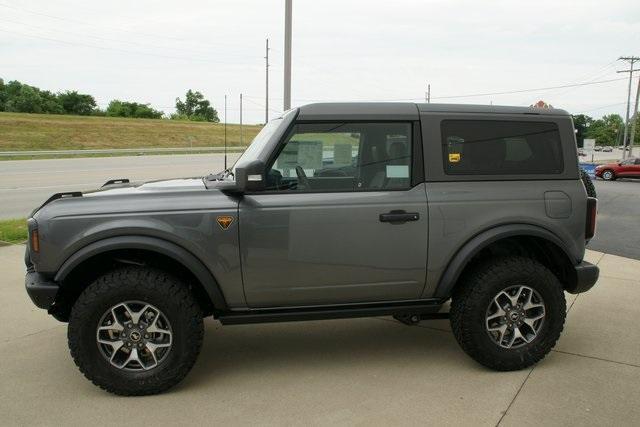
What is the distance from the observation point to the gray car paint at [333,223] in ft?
11.0

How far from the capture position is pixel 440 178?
3682mm

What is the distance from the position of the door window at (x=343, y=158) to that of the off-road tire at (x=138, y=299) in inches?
35.7

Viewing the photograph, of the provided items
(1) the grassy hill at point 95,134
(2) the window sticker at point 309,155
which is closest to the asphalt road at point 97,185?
(2) the window sticker at point 309,155

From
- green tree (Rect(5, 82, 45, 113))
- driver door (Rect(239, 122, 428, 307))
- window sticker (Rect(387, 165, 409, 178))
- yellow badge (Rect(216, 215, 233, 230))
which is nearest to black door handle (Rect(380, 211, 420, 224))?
driver door (Rect(239, 122, 428, 307))

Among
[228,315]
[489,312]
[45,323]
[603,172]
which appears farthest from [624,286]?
[603,172]

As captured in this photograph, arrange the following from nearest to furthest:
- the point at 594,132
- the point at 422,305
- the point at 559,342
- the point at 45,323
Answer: the point at 422,305 < the point at 559,342 < the point at 45,323 < the point at 594,132

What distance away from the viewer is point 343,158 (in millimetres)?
3652

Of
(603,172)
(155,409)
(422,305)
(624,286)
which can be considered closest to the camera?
(155,409)

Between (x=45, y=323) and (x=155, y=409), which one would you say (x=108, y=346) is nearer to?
(x=155, y=409)

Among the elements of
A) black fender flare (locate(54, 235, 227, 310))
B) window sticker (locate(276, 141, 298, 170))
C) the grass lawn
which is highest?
window sticker (locate(276, 141, 298, 170))

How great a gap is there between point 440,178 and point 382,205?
17.5 inches

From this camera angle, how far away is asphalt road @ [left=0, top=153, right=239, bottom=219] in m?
13.6

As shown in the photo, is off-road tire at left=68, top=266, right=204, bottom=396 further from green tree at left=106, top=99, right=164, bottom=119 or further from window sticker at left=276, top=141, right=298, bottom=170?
green tree at left=106, top=99, right=164, bottom=119

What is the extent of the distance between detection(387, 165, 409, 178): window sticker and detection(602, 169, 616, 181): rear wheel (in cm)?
3088
